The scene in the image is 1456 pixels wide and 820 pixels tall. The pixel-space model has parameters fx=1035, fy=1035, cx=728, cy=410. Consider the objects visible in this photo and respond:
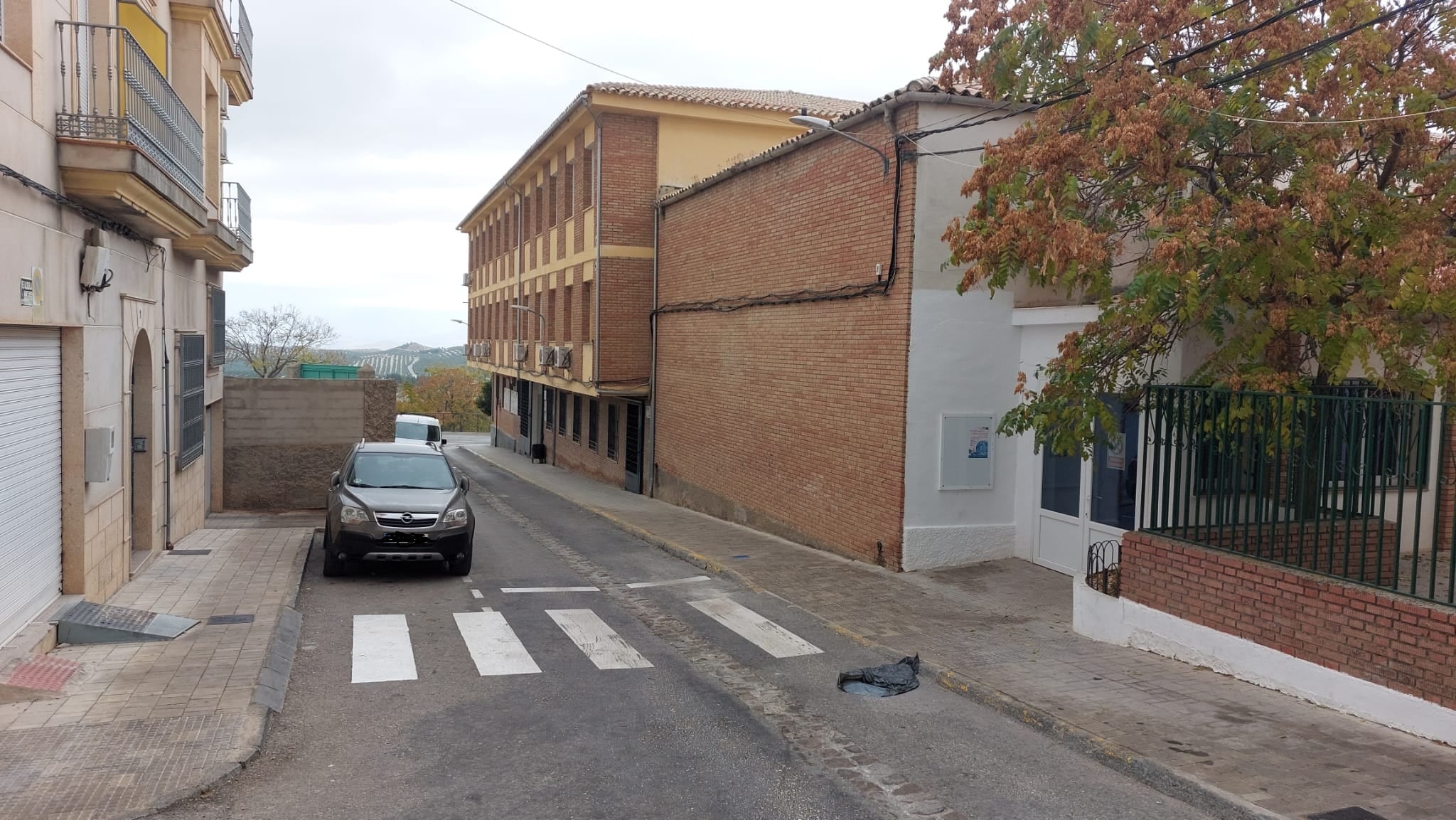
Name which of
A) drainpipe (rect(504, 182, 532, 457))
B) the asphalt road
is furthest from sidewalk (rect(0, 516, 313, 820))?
drainpipe (rect(504, 182, 532, 457))

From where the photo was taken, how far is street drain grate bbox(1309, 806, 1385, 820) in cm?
526

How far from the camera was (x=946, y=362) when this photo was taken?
41.4 feet

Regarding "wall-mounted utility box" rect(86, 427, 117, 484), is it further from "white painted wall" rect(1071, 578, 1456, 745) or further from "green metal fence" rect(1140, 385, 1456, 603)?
"green metal fence" rect(1140, 385, 1456, 603)

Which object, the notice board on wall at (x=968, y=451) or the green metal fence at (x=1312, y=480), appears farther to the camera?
the notice board on wall at (x=968, y=451)

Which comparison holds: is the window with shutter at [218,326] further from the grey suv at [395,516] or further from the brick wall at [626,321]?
the brick wall at [626,321]

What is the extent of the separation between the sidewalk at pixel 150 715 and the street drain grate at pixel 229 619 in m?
0.09

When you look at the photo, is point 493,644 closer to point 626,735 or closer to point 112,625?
point 626,735

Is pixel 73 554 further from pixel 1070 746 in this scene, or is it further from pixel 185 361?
pixel 1070 746

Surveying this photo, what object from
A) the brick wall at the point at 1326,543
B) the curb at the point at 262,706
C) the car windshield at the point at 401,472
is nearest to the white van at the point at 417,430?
the car windshield at the point at 401,472

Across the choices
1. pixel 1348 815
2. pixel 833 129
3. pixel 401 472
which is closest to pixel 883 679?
pixel 1348 815

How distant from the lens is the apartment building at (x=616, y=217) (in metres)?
22.8

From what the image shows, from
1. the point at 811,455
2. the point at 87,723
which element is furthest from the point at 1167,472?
the point at 87,723

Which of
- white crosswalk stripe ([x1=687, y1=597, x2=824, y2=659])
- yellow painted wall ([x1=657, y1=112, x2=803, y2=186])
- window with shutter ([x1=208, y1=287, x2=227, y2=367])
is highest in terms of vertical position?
yellow painted wall ([x1=657, y1=112, x2=803, y2=186])

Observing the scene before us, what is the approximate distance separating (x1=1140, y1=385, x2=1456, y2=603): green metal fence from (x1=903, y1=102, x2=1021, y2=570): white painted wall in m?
3.57
